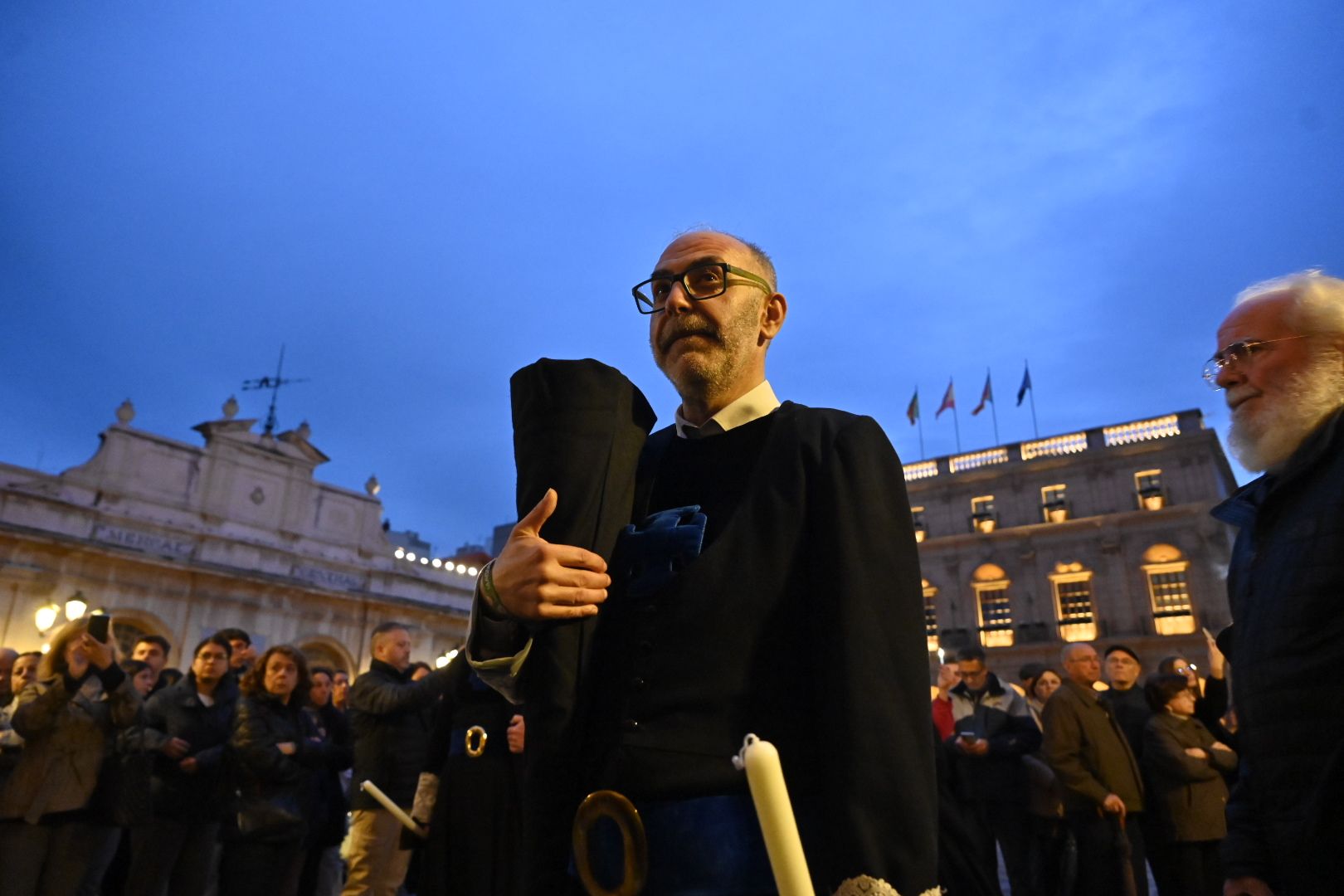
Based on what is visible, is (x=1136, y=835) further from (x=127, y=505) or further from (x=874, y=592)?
(x=127, y=505)

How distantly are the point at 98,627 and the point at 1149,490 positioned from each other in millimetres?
31310

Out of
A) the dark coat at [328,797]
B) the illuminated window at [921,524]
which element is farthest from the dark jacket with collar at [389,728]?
the illuminated window at [921,524]

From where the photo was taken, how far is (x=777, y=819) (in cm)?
96

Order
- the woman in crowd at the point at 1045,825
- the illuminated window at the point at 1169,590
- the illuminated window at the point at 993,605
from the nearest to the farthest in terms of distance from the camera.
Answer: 1. the woman in crowd at the point at 1045,825
2. the illuminated window at the point at 1169,590
3. the illuminated window at the point at 993,605

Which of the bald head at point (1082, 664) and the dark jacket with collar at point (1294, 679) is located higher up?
the bald head at point (1082, 664)

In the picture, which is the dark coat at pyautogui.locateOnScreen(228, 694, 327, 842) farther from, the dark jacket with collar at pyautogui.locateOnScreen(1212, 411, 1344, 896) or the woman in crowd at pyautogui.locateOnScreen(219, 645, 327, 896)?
the dark jacket with collar at pyautogui.locateOnScreen(1212, 411, 1344, 896)

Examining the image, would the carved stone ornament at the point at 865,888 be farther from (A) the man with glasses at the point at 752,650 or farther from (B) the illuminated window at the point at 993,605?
(B) the illuminated window at the point at 993,605

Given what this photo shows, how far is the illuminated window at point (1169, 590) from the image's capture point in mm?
26828

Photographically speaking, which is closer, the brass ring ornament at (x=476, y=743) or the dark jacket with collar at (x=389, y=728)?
the brass ring ornament at (x=476, y=743)

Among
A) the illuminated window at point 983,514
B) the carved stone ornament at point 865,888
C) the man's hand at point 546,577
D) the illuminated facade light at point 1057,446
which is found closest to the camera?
the carved stone ornament at point 865,888

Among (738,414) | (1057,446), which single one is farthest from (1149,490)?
(738,414)

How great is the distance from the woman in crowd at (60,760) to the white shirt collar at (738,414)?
5121 millimetres

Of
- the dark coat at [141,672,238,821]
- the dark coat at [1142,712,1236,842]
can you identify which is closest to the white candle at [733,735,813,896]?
the dark coat at [1142,712,1236,842]

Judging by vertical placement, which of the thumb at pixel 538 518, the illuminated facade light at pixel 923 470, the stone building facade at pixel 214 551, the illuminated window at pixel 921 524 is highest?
the illuminated facade light at pixel 923 470
